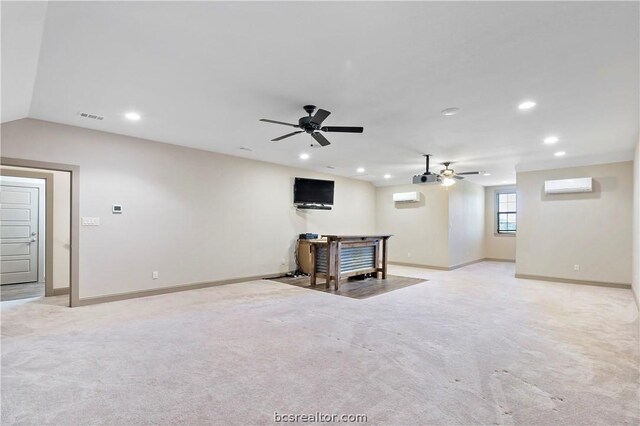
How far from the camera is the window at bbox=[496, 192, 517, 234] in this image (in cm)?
1023

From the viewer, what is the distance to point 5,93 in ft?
10.3

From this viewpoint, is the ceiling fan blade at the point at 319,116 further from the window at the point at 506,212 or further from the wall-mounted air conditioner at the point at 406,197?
the window at the point at 506,212

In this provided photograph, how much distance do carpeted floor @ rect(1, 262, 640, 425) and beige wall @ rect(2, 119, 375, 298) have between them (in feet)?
2.34

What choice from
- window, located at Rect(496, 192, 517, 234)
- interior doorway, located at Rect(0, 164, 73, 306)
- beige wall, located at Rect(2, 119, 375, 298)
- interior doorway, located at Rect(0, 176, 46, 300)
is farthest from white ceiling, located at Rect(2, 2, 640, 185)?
window, located at Rect(496, 192, 517, 234)

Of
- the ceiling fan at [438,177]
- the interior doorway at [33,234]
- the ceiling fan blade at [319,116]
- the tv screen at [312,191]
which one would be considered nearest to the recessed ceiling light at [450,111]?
the ceiling fan blade at [319,116]

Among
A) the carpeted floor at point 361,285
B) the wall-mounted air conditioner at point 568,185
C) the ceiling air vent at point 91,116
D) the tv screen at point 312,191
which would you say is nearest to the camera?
the ceiling air vent at point 91,116

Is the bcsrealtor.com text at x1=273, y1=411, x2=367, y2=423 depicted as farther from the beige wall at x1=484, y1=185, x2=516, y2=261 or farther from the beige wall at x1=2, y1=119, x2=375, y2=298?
the beige wall at x1=484, y1=185, x2=516, y2=261

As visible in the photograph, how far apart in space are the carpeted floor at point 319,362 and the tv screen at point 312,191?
131 inches

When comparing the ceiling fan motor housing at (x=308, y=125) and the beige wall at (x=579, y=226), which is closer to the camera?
the ceiling fan motor housing at (x=308, y=125)

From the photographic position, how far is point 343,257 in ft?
21.1

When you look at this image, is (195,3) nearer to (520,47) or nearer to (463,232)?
(520,47)

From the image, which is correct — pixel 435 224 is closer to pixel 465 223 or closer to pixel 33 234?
pixel 465 223

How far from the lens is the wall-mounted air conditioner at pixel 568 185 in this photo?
6363 millimetres

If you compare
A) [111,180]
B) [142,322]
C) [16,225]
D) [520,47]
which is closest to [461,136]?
[520,47]
